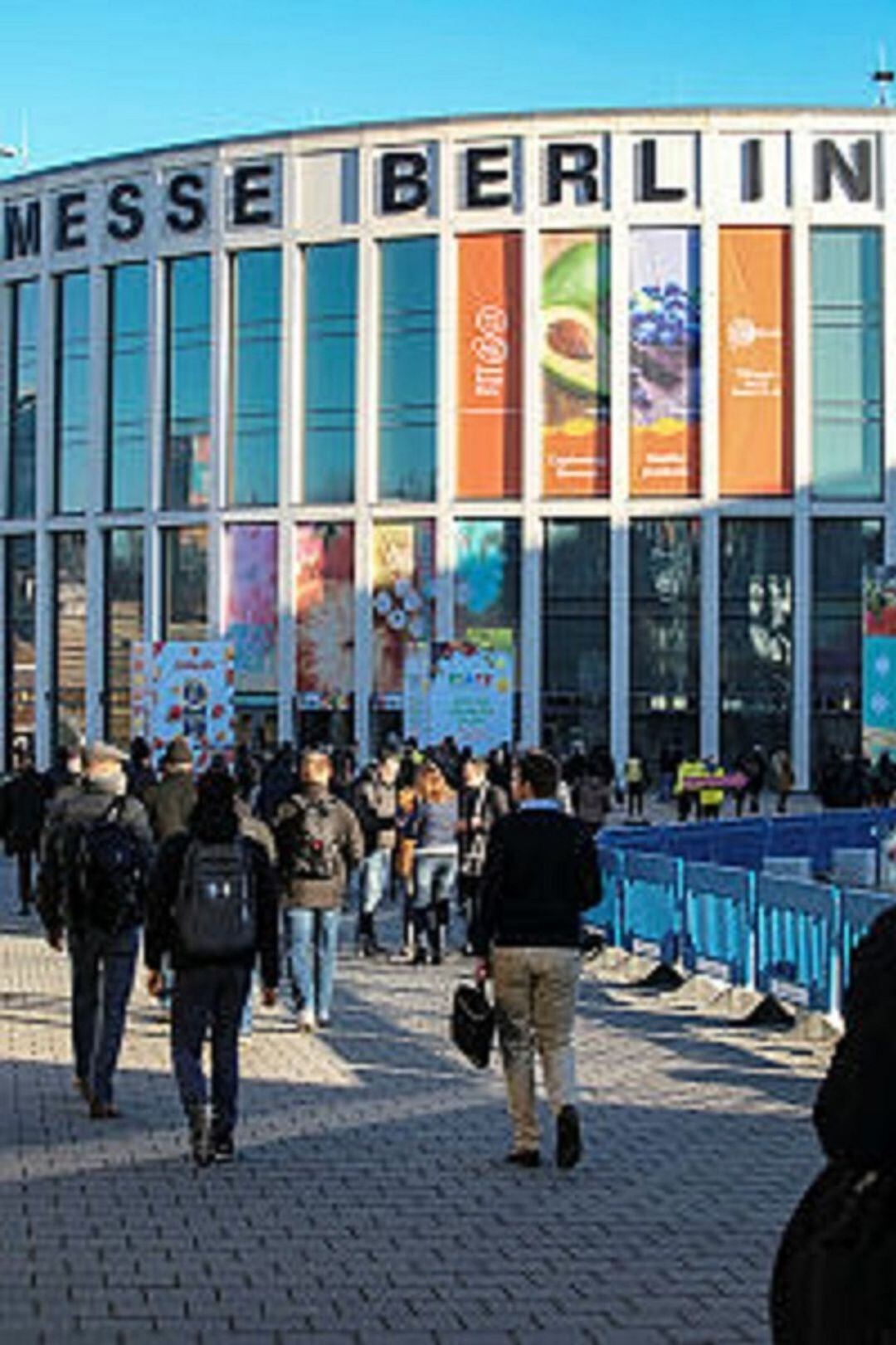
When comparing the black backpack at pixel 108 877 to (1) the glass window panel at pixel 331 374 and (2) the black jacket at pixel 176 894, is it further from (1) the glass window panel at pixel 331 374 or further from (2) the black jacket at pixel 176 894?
(1) the glass window panel at pixel 331 374

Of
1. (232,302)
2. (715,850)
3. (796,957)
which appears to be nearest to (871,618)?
(715,850)

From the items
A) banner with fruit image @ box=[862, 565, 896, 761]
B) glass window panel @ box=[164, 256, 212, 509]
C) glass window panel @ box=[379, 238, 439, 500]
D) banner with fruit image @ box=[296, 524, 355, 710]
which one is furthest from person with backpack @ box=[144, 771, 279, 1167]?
glass window panel @ box=[164, 256, 212, 509]

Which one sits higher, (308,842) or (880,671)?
(880,671)

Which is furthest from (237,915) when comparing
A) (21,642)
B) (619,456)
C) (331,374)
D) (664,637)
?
(21,642)

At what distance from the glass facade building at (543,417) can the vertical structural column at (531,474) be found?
0.25 ft

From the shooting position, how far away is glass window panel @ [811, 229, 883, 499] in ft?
170

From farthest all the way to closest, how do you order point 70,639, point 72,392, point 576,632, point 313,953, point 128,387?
point 70,639 → point 72,392 → point 128,387 → point 576,632 → point 313,953

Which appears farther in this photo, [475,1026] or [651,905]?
[651,905]

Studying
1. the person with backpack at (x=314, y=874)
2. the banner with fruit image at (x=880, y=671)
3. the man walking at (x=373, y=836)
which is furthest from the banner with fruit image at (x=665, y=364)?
the person with backpack at (x=314, y=874)

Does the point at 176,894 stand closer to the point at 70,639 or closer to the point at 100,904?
the point at 100,904

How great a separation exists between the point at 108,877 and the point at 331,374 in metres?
45.3

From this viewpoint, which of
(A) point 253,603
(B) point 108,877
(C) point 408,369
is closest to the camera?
(B) point 108,877

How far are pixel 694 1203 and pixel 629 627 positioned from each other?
4507cm

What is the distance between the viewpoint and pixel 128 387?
56.8m
